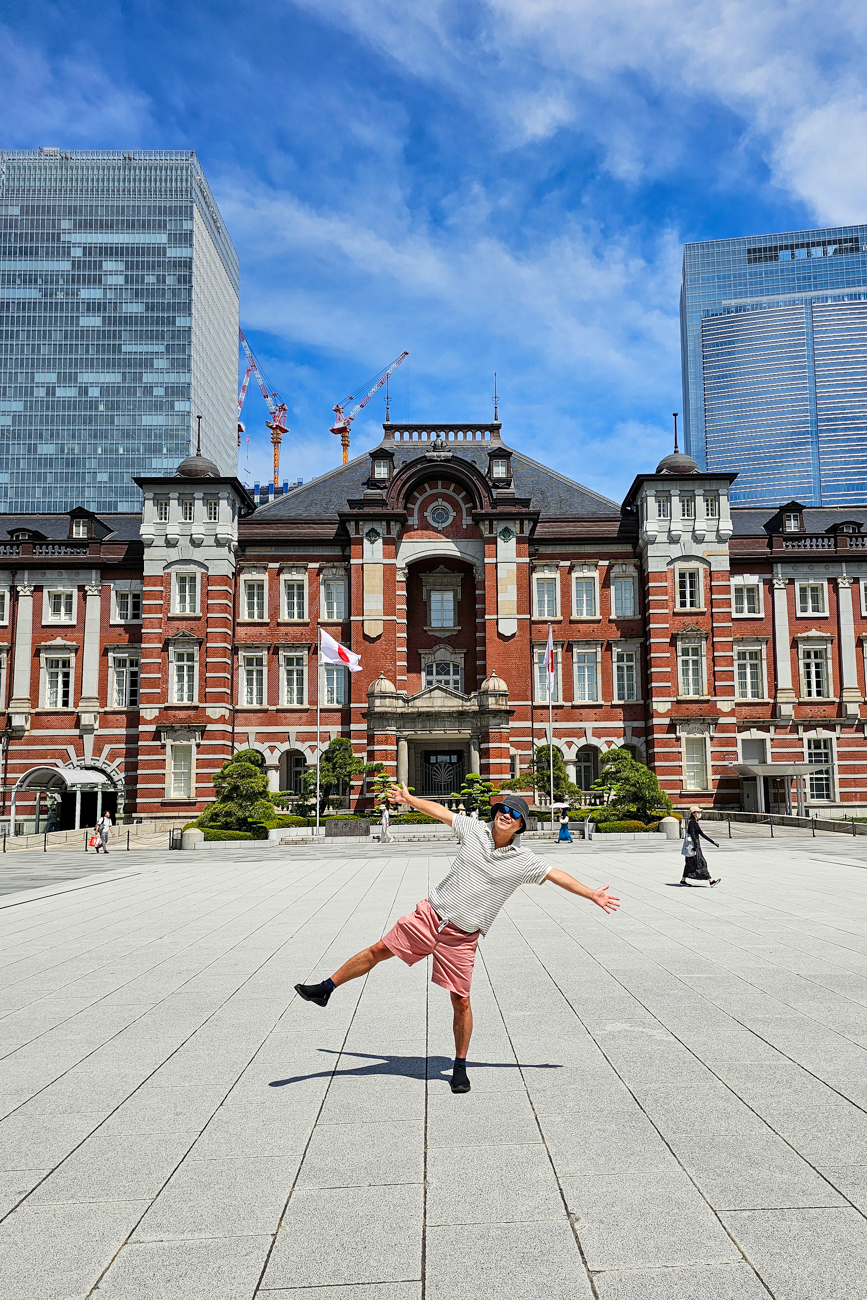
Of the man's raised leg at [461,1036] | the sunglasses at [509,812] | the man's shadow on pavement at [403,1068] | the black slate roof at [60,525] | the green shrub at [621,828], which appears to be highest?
the black slate roof at [60,525]

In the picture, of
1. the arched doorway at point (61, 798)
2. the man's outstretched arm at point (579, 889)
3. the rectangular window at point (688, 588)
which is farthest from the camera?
the rectangular window at point (688, 588)

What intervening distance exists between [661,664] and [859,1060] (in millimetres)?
39151

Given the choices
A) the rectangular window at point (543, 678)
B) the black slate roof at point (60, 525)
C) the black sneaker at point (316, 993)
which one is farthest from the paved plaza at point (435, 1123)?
the black slate roof at point (60, 525)

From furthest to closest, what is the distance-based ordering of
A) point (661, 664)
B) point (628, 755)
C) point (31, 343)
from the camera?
point (31, 343) < point (661, 664) < point (628, 755)

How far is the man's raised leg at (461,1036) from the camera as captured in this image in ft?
20.4

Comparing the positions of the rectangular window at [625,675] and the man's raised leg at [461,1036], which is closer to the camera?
the man's raised leg at [461,1036]

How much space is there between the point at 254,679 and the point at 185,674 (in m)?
3.30

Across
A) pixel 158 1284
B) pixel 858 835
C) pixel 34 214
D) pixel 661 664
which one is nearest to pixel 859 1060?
pixel 158 1284

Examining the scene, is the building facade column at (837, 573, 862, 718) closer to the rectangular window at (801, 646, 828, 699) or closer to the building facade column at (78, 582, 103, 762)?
the rectangular window at (801, 646, 828, 699)

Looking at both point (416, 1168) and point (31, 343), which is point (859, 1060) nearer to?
point (416, 1168)

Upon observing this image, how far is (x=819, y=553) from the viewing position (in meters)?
47.1

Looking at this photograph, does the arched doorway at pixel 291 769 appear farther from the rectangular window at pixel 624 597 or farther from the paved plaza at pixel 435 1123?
the paved plaza at pixel 435 1123

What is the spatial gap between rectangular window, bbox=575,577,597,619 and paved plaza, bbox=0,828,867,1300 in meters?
35.6

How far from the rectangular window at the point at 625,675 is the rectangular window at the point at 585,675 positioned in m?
1.01
